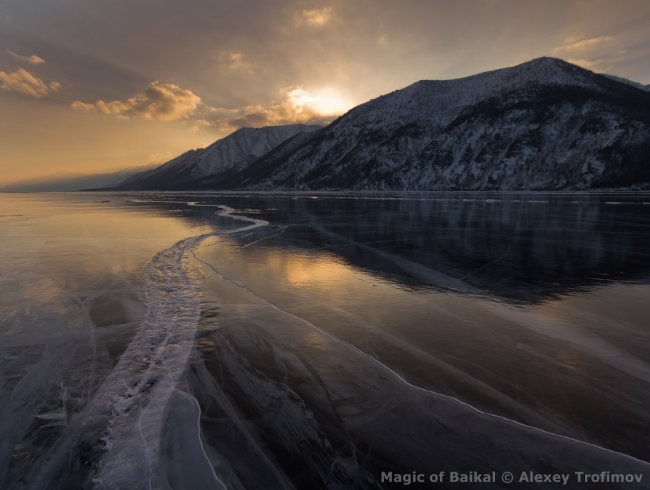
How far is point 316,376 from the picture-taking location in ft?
17.5

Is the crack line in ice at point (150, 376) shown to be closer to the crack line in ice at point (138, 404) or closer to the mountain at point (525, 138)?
the crack line in ice at point (138, 404)

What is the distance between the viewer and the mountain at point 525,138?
12312 cm

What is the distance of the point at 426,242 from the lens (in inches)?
699

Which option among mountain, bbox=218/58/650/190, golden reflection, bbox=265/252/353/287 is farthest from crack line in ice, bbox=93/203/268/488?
mountain, bbox=218/58/650/190

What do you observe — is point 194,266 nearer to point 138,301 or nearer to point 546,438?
point 138,301

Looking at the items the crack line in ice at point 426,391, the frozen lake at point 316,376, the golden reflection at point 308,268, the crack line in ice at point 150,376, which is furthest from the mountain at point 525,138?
the crack line in ice at point 150,376

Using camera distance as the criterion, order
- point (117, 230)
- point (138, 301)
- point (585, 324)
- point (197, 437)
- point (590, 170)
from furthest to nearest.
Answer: point (590, 170), point (117, 230), point (138, 301), point (585, 324), point (197, 437)

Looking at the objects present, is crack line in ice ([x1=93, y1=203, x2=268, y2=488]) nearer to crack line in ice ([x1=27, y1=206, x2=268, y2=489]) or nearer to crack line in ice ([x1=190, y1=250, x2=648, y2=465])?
crack line in ice ([x1=27, y1=206, x2=268, y2=489])

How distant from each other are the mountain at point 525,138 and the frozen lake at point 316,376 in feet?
460

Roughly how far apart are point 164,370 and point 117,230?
2066 centimetres

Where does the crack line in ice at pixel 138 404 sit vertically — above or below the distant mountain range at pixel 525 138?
below

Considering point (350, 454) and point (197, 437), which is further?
point (197, 437)

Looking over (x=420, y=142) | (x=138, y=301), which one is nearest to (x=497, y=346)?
(x=138, y=301)

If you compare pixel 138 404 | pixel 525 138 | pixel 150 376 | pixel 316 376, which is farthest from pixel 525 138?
pixel 138 404
